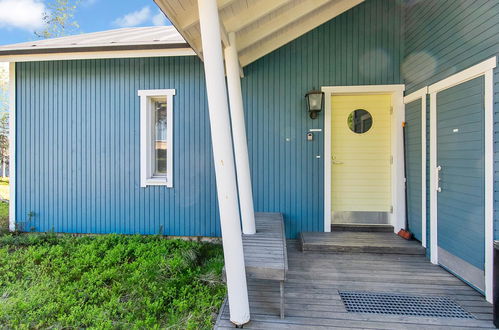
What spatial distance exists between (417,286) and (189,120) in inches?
142

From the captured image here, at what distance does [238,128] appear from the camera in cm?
270

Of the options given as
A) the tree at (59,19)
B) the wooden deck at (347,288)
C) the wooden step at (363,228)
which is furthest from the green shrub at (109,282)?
the tree at (59,19)

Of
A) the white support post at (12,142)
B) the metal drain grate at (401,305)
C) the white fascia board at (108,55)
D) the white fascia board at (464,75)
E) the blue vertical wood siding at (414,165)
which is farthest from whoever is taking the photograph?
the white support post at (12,142)

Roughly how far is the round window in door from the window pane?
3096mm

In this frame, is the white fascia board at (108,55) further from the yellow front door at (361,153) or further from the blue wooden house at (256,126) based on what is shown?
the yellow front door at (361,153)

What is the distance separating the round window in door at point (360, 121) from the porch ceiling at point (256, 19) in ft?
4.87

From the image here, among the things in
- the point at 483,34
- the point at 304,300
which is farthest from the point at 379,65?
the point at 304,300

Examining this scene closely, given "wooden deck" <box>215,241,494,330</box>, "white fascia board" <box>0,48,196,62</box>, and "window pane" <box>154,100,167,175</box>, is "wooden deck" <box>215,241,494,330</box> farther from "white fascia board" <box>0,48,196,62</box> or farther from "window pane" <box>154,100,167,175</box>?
"white fascia board" <box>0,48,196,62</box>

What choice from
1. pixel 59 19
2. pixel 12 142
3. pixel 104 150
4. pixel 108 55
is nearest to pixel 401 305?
pixel 104 150

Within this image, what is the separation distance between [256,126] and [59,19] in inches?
456

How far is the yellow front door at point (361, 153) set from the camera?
375cm

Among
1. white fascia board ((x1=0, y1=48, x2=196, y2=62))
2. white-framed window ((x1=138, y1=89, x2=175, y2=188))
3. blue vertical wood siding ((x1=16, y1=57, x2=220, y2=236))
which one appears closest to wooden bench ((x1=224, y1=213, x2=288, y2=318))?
blue vertical wood siding ((x1=16, y1=57, x2=220, y2=236))

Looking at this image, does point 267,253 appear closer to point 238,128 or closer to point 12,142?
point 238,128

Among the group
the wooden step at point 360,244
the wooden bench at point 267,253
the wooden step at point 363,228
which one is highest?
the wooden bench at point 267,253
